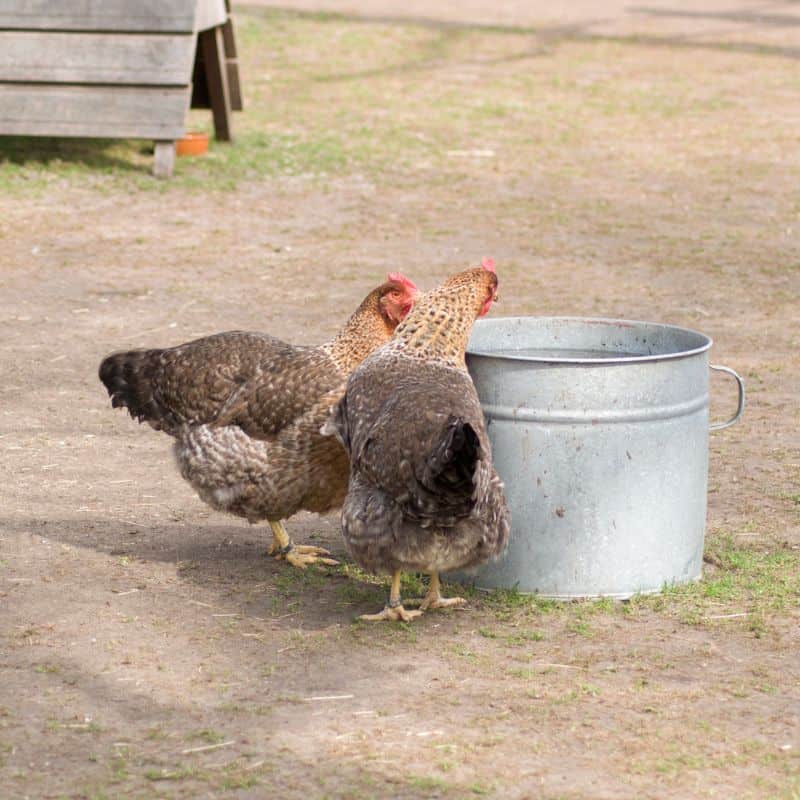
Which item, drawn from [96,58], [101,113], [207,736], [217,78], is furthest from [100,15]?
[207,736]

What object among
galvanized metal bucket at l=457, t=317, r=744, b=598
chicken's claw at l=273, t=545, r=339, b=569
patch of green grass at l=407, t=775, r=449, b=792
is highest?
galvanized metal bucket at l=457, t=317, r=744, b=598

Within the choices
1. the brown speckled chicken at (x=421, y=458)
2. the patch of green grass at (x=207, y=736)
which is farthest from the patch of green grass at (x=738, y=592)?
the patch of green grass at (x=207, y=736)

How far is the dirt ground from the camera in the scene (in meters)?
3.59

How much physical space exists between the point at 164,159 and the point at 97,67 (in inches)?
35.2

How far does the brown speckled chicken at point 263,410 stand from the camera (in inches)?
191

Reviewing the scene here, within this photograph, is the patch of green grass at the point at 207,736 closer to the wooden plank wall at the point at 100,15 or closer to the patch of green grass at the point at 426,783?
the patch of green grass at the point at 426,783

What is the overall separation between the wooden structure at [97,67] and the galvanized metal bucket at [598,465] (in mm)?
7710

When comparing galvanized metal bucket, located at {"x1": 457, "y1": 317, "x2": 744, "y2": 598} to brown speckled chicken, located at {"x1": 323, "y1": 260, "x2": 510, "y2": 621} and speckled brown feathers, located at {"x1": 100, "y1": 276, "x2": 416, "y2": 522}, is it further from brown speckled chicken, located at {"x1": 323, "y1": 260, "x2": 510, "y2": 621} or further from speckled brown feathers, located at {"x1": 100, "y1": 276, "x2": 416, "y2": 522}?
speckled brown feathers, located at {"x1": 100, "y1": 276, "x2": 416, "y2": 522}

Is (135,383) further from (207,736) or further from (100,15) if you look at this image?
(100,15)

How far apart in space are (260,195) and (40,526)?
6.67 metres

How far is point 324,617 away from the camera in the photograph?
15.2 ft

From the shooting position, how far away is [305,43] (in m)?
19.3

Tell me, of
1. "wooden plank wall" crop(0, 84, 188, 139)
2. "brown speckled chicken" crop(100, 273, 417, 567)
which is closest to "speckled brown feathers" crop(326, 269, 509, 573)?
"brown speckled chicken" crop(100, 273, 417, 567)

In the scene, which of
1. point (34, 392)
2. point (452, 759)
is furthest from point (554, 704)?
point (34, 392)
